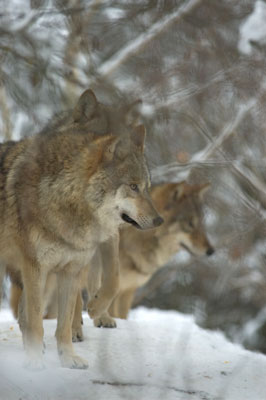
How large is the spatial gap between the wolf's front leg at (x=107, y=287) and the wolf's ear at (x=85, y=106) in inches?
41.9

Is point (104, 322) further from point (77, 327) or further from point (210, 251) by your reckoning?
point (210, 251)

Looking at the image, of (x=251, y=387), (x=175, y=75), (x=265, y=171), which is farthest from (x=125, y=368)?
(x=175, y=75)

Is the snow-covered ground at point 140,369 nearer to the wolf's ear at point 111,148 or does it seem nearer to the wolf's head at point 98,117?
the wolf's ear at point 111,148

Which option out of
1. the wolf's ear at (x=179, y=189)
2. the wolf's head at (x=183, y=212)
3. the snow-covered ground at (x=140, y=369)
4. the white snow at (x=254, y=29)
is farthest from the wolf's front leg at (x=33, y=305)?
the wolf's ear at (x=179, y=189)

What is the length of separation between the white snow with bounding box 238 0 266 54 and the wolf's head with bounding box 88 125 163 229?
95 cm

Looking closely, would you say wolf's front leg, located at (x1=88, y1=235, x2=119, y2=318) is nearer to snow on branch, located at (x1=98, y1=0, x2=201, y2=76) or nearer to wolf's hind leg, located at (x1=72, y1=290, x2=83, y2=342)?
wolf's hind leg, located at (x1=72, y1=290, x2=83, y2=342)

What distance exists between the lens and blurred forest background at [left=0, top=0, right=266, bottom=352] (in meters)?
4.12

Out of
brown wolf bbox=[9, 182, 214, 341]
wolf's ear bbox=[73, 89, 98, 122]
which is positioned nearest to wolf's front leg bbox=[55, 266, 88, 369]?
wolf's ear bbox=[73, 89, 98, 122]

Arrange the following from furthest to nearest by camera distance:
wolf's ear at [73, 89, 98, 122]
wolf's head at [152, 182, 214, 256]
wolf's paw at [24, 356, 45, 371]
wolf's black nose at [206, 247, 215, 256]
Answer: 1. wolf's head at [152, 182, 214, 256]
2. wolf's black nose at [206, 247, 215, 256]
3. wolf's ear at [73, 89, 98, 122]
4. wolf's paw at [24, 356, 45, 371]

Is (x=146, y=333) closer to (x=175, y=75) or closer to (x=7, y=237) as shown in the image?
(x=7, y=237)

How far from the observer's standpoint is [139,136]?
468 centimetres

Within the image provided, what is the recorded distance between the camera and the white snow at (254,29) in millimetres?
4270

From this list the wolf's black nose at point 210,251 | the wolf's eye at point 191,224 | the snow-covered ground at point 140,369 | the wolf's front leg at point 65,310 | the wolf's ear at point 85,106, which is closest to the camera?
the snow-covered ground at point 140,369

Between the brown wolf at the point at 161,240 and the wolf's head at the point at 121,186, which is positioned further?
the brown wolf at the point at 161,240
